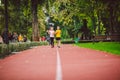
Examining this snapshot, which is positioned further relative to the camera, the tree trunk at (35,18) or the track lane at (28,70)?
the tree trunk at (35,18)

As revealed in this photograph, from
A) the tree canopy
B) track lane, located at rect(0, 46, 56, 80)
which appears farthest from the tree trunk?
track lane, located at rect(0, 46, 56, 80)

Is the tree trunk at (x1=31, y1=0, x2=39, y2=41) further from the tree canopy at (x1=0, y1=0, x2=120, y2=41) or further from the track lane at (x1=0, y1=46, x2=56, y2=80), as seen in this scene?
the track lane at (x1=0, y1=46, x2=56, y2=80)

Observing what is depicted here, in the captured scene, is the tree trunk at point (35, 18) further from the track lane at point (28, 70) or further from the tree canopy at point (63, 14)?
the track lane at point (28, 70)

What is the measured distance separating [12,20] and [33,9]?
92.2ft

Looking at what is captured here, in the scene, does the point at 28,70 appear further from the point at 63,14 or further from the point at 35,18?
the point at 63,14

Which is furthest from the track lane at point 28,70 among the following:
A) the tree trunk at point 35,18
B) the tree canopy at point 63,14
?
the tree trunk at point 35,18

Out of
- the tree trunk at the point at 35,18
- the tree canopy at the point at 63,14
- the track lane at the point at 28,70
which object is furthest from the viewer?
the tree trunk at the point at 35,18

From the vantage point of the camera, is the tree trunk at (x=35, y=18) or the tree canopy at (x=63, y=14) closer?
the tree canopy at (x=63, y=14)

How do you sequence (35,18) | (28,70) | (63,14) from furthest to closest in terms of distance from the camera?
1. (63,14)
2. (35,18)
3. (28,70)

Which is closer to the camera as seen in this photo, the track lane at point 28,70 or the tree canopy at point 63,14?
the track lane at point 28,70

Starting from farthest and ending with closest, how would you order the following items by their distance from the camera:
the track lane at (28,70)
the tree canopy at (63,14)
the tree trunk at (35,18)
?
the tree trunk at (35,18) < the tree canopy at (63,14) < the track lane at (28,70)

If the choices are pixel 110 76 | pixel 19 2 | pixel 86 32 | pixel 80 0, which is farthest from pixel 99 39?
pixel 110 76

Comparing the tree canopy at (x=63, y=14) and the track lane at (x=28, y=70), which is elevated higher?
the tree canopy at (x=63, y=14)

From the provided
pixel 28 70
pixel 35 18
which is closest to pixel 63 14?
pixel 35 18
